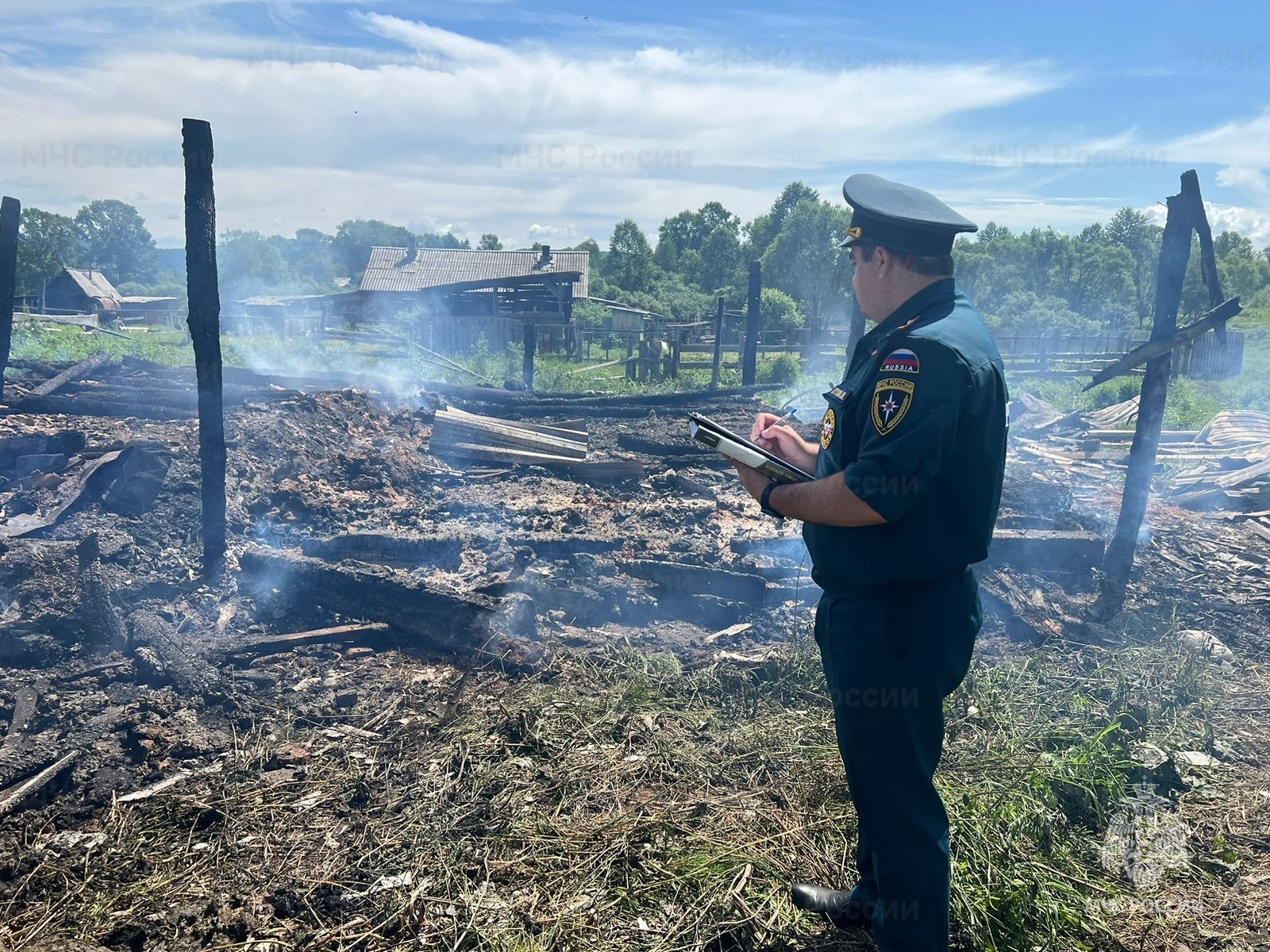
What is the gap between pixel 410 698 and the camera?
5102 mm

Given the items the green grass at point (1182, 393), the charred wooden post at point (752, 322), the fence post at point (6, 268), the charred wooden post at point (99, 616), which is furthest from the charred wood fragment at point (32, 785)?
the green grass at point (1182, 393)

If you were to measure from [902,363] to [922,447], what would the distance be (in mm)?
288

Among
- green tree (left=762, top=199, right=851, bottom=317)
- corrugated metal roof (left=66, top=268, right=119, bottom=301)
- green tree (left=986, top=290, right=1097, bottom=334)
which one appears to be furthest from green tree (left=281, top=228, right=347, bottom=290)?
green tree (left=986, top=290, right=1097, bottom=334)

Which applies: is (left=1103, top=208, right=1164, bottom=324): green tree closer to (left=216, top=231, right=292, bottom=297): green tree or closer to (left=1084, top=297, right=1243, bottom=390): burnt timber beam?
(left=1084, top=297, right=1243, bottom=390): burnt timber beam

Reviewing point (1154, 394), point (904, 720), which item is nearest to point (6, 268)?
point (904, 720)

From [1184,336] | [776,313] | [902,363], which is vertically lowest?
[902,363]

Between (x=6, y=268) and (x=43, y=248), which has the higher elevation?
(x=43, y=248)

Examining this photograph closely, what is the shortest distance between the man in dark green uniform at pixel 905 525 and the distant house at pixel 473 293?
26248 millimetres

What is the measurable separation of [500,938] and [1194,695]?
5130 mm

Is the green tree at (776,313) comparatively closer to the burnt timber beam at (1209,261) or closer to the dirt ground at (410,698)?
the dirt ground at (410,698)

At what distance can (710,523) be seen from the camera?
391 inches

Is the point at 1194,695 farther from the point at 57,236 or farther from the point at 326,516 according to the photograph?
the point at 57,236

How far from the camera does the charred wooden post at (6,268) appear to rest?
1119cm

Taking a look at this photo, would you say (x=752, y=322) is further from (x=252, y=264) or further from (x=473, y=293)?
(x=252, y=264)
